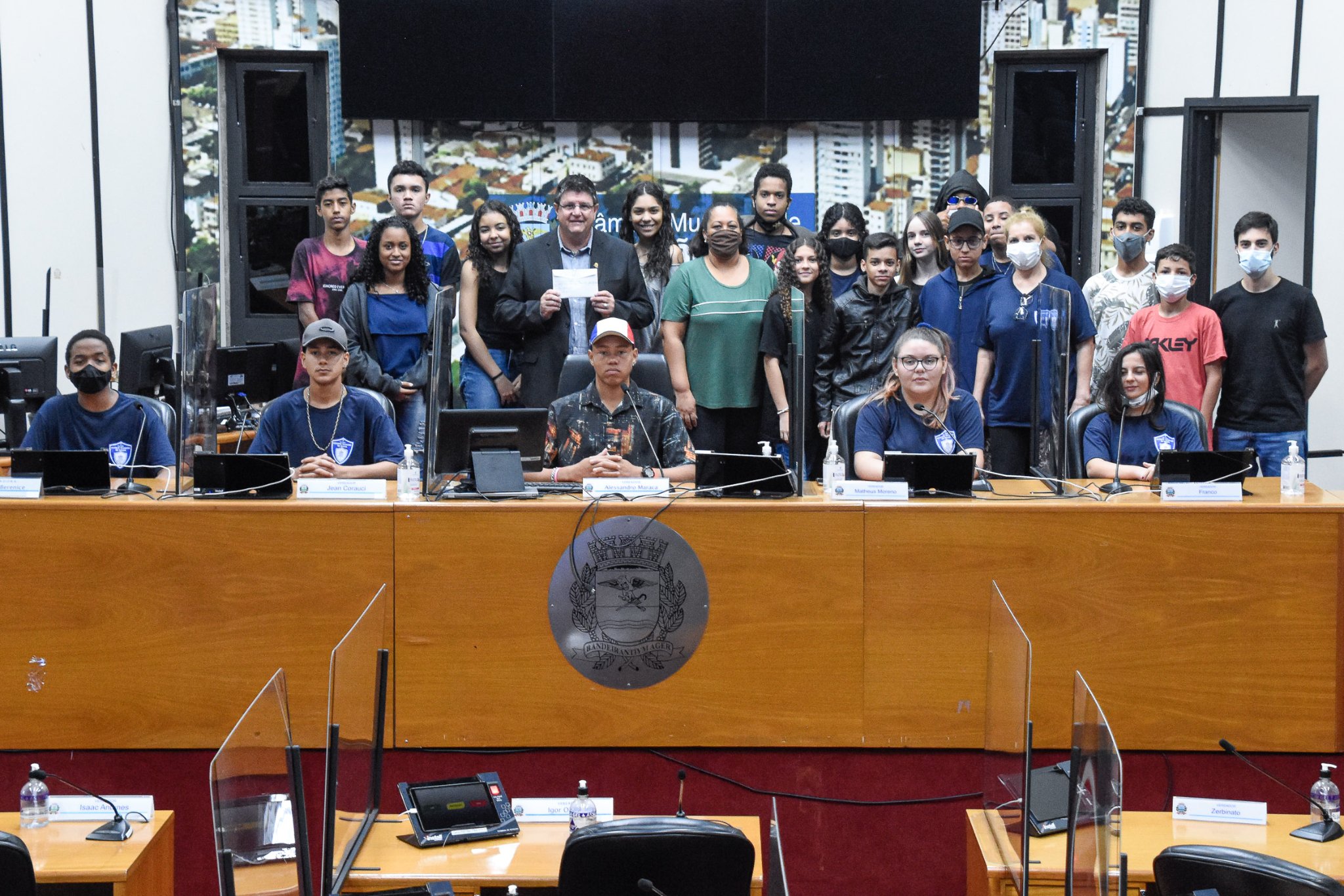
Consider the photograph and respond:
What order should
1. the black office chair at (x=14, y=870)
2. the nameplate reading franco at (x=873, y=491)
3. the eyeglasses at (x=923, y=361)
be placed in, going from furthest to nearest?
the eyeglasses at (x=923, y=361)
the nameplate reading franco at (x=873, y=491)
the black office chair at (x=14, y=870)

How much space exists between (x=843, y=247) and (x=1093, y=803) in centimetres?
381

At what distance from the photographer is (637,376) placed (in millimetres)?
4434

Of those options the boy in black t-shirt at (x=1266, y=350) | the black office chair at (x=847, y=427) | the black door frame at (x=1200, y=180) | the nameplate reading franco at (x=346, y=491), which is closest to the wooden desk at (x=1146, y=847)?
the black office chair at (x=847, y=427)

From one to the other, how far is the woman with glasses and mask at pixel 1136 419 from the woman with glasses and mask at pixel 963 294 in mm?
929

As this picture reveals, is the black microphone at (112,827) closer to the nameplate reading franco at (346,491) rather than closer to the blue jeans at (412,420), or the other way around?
the nameplate reading franco at (346,491)

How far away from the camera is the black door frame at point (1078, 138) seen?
7844 millimetres

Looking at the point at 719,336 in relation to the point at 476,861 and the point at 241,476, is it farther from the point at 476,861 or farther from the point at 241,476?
the point at 476,861

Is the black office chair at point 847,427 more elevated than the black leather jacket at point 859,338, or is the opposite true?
the black leather jacket at point 859,338

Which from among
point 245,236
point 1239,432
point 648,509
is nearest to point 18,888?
point 648,509

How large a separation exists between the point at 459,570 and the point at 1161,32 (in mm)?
5926

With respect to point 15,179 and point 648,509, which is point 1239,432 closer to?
point 648,509

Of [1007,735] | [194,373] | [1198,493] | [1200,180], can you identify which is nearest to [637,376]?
[194,373]

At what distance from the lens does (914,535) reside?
11.2 feet

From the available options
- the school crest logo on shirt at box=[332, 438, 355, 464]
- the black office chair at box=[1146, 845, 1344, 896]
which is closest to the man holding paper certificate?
the school crest logo on shirt at box=[332, 438, 355, 464]
